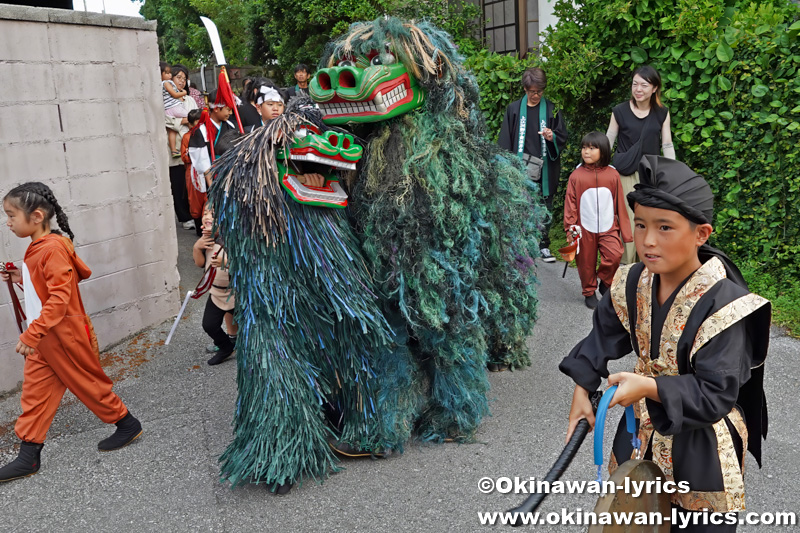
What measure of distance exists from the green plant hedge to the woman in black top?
377 mm

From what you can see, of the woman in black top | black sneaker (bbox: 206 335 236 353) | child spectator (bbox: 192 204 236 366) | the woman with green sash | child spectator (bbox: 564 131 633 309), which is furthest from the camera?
the woman with green sash

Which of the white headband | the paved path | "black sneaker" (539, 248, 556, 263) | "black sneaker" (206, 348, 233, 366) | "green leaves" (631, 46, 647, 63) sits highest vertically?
"green leaves" (631, 46, 647, 63)

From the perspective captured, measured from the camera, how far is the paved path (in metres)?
3.12

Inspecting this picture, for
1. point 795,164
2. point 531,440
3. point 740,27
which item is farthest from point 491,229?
point 740,27

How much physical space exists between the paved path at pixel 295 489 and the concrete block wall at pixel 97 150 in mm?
935

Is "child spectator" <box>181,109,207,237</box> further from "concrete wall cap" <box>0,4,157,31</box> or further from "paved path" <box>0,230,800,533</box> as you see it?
"paved path" <box>0,230,800,533</box>

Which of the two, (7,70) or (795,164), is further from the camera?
(795,164)

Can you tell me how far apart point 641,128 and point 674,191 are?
163 inches

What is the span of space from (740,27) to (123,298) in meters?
5.15

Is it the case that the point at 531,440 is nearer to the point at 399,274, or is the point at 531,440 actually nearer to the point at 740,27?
the point at 399,274

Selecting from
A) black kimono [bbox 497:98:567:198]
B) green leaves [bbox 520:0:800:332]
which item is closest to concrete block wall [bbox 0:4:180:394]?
black kimono [bbox 497:98:567:198]

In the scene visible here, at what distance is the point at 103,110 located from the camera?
5.18 meters

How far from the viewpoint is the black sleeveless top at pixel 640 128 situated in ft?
18.7

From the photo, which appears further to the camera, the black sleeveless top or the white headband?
the black sleeveless top
